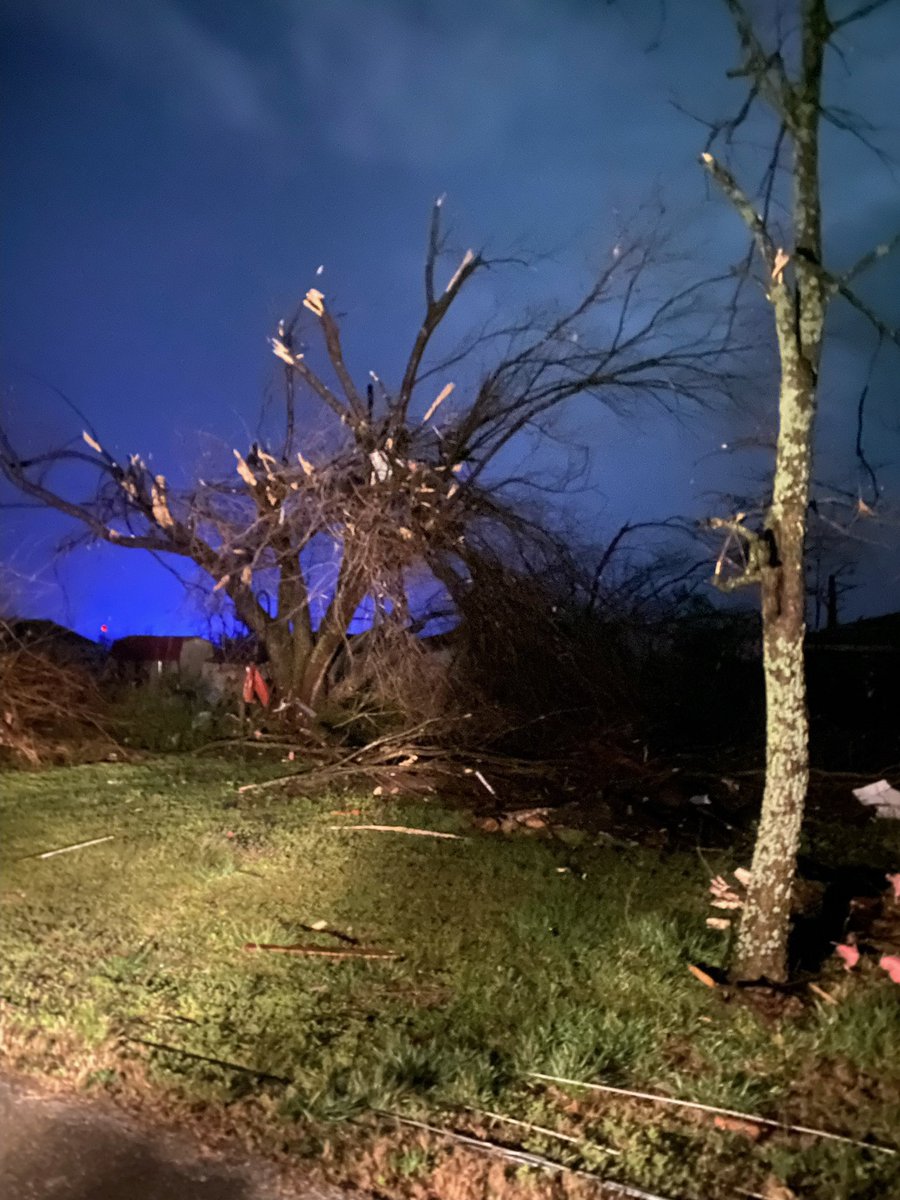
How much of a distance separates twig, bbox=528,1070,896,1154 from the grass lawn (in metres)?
0.03

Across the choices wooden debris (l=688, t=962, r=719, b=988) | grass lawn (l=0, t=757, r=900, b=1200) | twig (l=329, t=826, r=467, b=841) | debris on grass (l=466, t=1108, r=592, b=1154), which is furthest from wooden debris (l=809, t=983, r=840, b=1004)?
twig (l=329, t=826, r=467, b=841)

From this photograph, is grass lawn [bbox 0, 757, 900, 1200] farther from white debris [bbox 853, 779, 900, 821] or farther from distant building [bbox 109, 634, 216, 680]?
distant building [bbox 109, 634, 216, 680]

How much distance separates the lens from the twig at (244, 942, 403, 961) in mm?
5078

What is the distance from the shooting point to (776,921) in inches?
174

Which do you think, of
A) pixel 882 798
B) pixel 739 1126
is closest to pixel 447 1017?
pixel 739 1126

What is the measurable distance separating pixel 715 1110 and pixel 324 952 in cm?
225

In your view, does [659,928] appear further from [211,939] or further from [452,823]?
[452,823]

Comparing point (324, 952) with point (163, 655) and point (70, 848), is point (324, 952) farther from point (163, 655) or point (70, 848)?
point (163, 655)

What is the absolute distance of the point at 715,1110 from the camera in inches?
139

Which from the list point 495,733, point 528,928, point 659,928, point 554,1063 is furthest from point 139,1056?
point 495,733

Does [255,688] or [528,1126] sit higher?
[255,688]

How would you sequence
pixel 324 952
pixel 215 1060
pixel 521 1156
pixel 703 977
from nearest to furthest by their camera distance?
pixel 521 1156 < pixel 215 1060 < pixel 703 977 < pixel 324 952

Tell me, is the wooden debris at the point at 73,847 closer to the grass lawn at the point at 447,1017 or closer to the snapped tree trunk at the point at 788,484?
the grass lawn at the point at 447,1017

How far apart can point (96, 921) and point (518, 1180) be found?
3414mm
